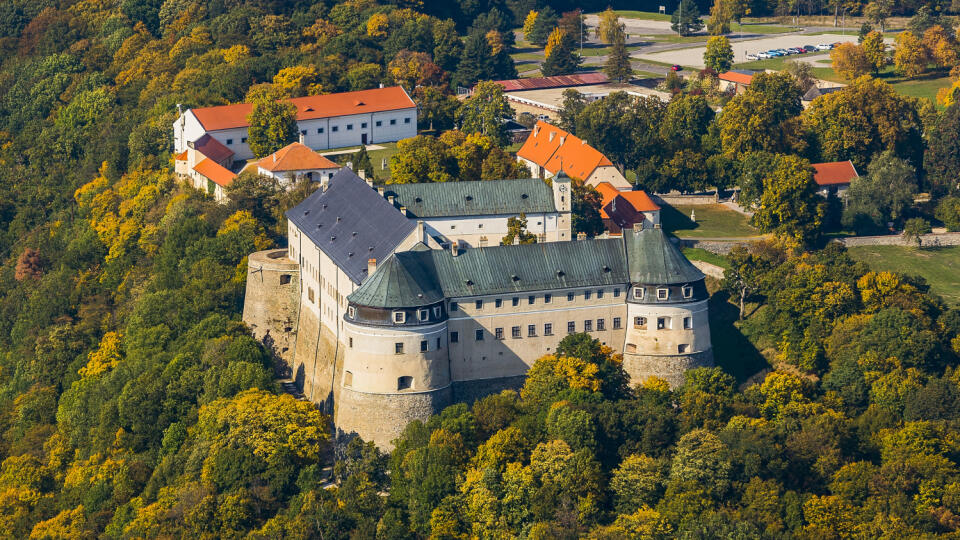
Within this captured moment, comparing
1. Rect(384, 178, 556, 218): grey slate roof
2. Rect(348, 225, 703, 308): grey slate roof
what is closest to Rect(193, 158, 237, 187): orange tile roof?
Rect(384, 178, 556, 218): grey slate roof

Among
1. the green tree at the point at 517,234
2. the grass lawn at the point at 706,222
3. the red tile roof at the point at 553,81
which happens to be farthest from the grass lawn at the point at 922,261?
the red tile roof at the point at 553,81

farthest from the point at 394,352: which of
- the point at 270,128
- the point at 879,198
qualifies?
the point at 270,128

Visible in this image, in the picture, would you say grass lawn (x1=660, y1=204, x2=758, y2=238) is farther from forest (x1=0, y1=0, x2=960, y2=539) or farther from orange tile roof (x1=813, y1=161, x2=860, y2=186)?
orange tile roof (x1=813, y1=161, x2=860, y2=186)

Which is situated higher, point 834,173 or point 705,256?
point 834,173

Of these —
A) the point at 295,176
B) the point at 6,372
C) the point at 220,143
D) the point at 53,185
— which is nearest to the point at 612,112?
the point at 295,176

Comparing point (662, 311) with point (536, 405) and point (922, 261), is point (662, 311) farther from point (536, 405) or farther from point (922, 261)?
point (922, 261)

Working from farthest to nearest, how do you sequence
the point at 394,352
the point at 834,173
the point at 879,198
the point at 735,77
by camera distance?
the point at 735,77 < the point at 834,173 < the point at 879,198 < the point at 394,352
